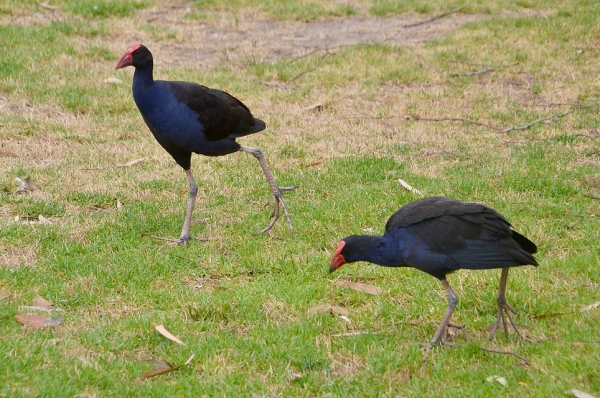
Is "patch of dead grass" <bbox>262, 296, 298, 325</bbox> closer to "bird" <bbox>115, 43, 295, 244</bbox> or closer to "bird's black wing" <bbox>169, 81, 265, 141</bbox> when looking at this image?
"bird" <bbox>115, 43, 295, 244</bbox>

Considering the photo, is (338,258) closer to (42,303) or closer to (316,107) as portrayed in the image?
(42,303)

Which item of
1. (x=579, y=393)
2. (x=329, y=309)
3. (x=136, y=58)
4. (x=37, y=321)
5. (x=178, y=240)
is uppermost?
(x=136, y=58)

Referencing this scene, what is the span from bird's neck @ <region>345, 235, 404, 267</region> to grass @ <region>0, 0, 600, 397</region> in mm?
453

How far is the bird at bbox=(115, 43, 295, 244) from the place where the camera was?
620 centimetres

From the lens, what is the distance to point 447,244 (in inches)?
176

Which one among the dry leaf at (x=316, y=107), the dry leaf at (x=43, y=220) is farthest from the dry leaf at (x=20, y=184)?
the dry leaf at (x=316, y=107)

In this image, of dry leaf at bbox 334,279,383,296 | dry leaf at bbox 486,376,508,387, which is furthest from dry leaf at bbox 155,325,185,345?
dry leaf at bbox 486,376,508,387

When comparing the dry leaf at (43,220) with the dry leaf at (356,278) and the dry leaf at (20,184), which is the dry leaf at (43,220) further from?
the dry leaf at (356,278)

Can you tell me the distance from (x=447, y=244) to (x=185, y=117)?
256 cm

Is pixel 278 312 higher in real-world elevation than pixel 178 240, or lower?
higher

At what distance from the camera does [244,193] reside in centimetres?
735

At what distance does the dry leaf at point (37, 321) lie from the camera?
15.8ft

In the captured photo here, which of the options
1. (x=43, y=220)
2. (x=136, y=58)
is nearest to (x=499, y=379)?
(x=136, y=58)

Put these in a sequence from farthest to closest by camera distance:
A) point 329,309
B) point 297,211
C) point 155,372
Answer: point 297,211
point 329,309
point 155,372
